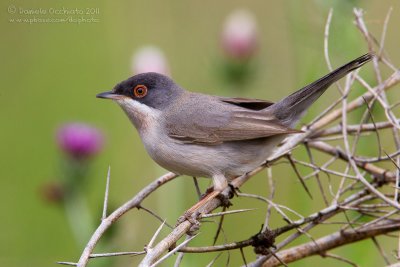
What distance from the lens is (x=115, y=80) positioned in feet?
25.8

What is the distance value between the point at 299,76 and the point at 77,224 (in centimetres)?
186

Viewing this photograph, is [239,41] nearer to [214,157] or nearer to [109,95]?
[109,95]

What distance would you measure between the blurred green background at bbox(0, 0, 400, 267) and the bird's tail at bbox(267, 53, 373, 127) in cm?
70

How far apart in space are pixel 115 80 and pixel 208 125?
3.89m

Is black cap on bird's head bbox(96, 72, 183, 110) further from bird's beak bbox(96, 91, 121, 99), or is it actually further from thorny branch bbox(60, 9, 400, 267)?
thorny branch bbox(60, 9, 400, 267)

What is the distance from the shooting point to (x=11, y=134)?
7.08 metres

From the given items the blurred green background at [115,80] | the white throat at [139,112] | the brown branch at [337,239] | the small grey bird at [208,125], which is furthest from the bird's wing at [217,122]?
the brown branch at [337,239]

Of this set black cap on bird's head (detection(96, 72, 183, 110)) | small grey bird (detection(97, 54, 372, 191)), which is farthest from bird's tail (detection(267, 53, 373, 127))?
black cap on bird's head (detection(96, 72, 183, 110))

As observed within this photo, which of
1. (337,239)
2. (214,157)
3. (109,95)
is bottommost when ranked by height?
(337,239)

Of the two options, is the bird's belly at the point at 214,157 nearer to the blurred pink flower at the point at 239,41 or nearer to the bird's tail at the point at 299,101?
the bird's tail at the point at 299,101

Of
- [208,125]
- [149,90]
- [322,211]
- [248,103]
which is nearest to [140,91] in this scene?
[149,90]

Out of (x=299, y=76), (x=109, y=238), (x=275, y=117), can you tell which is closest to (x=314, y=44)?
(x=299, y=76)

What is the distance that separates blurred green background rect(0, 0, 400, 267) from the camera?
5219mm

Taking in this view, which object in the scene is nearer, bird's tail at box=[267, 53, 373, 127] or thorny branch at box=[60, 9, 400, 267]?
thorny branch at box=[60, 9, 400, 267]
